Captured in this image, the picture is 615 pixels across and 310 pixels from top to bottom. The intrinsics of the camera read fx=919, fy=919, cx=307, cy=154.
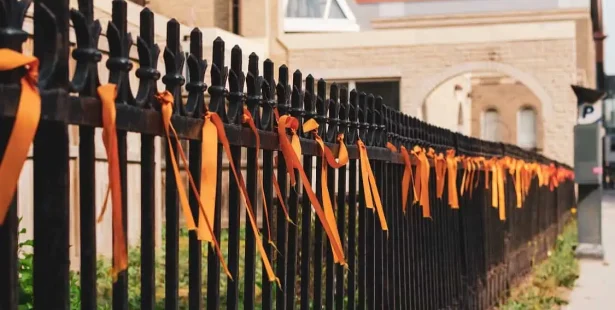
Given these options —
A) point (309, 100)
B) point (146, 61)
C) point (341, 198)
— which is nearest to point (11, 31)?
point (146, 61)

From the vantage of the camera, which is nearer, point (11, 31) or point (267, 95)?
point (11, 31)

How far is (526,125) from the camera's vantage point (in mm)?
44656

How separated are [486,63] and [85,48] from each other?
80.1 feet

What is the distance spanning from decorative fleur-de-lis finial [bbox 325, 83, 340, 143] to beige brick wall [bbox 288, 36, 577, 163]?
21589 millimetres

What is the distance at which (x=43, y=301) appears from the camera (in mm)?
1858

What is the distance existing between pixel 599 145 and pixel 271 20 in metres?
13.6

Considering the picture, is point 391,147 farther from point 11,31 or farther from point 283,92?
point 11,31

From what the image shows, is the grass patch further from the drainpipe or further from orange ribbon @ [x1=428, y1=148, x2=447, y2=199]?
the drainpipe

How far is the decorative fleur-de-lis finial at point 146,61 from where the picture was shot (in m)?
2.15

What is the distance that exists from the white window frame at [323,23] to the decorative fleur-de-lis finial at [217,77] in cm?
2527

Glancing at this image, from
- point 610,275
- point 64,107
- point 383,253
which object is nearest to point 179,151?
point 64,107

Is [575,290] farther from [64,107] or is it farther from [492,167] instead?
[64,107]

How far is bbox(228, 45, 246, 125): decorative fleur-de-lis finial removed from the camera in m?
2.68

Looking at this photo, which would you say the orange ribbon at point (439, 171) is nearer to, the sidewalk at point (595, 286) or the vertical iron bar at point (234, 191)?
the vertical iron bar at point (234, 191)
